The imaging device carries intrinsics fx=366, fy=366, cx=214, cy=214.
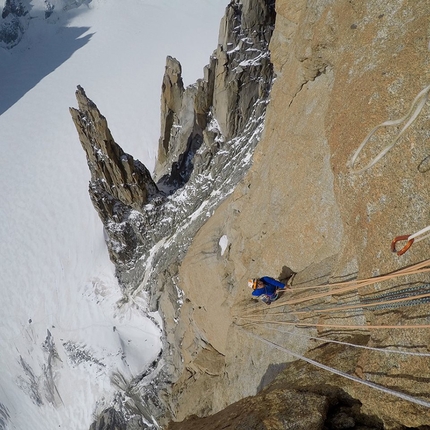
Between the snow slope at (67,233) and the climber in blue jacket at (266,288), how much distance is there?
14806 mm

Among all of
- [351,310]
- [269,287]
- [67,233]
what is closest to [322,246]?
[269,287]

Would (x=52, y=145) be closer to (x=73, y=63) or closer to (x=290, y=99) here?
(x=73, y=63)

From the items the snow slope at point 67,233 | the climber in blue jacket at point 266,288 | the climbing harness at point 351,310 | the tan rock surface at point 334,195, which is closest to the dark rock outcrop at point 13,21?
the snow slope at point 67,233

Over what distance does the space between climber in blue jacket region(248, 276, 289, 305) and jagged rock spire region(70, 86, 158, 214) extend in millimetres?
15553

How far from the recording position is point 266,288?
8.02 metres

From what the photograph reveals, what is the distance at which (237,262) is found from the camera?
440 inches

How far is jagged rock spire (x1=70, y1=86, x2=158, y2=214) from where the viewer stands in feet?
70.2

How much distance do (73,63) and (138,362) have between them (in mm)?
51186

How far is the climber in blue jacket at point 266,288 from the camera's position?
7969 millimetres

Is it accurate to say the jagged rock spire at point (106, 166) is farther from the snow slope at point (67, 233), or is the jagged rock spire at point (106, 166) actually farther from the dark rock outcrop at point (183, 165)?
the snow slope at point (67, 233)

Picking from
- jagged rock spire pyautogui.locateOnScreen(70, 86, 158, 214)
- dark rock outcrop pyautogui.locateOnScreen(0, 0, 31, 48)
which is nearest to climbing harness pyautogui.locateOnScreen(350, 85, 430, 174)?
jagged rock spire pyautogui.locateOnScreen(70, 86, 158, 214)

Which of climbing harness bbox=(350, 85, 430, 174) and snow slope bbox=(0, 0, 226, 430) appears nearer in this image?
climbing harness bbox=(350, 85, 430, 174)

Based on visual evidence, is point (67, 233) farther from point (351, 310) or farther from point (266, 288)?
point (351, 310)

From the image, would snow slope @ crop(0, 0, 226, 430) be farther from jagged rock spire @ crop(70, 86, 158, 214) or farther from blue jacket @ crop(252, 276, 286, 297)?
blue jacket @ crop(252, 276, 286, 297)
